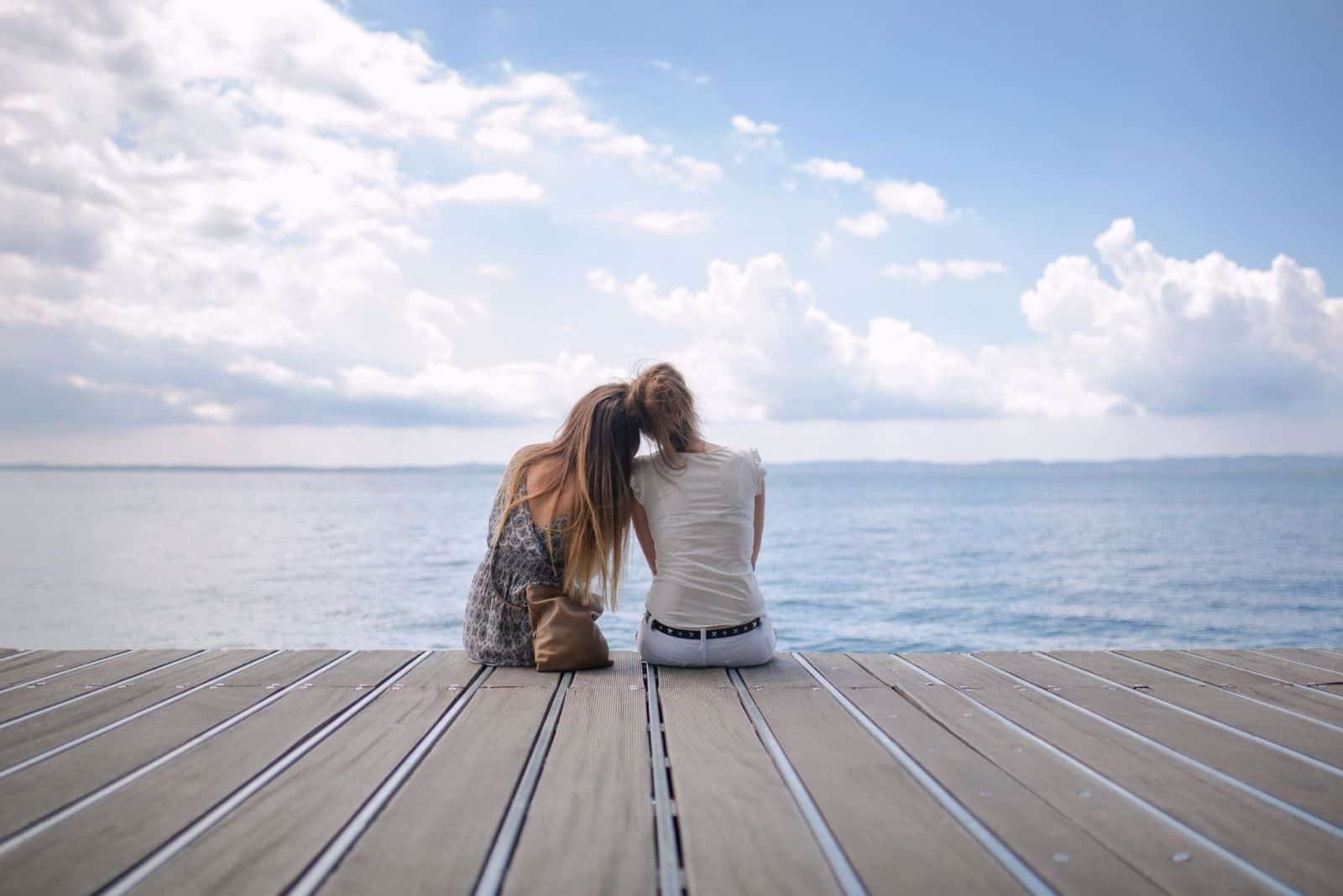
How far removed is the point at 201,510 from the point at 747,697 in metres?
51.6

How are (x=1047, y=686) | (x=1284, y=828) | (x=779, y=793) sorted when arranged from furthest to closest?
(x=1047, y=686), (x=779, y=793), (x=1284, y=828)

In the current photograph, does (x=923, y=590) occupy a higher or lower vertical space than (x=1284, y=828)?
lower

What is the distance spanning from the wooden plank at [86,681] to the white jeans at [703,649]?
2010 mm

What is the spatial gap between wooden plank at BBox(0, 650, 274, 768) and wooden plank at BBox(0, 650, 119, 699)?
518mm

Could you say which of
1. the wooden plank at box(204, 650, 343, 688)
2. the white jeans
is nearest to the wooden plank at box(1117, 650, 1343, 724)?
the white jeans

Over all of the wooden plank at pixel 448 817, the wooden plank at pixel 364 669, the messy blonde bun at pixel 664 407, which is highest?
the messy blonde bun at pixel 664 407

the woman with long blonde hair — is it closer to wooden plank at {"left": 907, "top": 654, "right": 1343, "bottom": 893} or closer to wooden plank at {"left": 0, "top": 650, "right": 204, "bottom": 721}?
wooden plank at {"left": 0, "top": 650, "right": 204, "bottom": 721}

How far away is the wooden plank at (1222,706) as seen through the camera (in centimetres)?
290

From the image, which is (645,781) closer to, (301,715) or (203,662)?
(301,715)

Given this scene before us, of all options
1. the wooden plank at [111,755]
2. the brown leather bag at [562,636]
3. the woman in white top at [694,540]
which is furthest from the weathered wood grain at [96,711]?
the woman in white top at [694,540]

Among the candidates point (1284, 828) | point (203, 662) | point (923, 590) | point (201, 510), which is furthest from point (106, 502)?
point (1284, 828)

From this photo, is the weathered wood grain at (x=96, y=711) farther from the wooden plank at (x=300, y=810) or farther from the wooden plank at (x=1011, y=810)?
the wooden plank at (x=1011, y=810)

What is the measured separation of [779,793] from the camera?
7.75ft

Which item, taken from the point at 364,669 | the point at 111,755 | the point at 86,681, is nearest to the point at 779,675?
the point at 364,669
